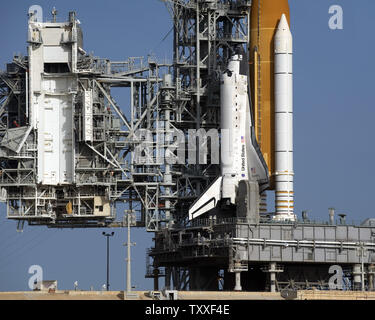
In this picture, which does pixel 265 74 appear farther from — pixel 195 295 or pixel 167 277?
pixel 195 295

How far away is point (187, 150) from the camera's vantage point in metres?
114

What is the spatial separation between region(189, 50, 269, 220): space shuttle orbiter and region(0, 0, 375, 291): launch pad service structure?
7cm

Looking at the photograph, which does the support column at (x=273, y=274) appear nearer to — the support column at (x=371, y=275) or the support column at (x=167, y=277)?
the support column at (x=371, y=275)

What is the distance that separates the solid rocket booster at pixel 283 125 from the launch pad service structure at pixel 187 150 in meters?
0.10

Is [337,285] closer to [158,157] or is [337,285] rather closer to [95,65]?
[158,157]

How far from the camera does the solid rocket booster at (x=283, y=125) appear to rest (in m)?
108

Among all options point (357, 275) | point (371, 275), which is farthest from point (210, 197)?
point (371, 275)

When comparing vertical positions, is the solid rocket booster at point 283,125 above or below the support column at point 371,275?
above

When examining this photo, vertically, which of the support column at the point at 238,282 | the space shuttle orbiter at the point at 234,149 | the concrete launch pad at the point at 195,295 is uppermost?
the space shuttle orbiter at the point at 234,149

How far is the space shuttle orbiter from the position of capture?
108 metres

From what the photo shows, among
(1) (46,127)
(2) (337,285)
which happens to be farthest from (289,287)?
(1) (46,127)

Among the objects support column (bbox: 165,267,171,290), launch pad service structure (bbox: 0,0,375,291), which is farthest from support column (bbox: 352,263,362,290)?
support column (bbox: 165,267,171,290)

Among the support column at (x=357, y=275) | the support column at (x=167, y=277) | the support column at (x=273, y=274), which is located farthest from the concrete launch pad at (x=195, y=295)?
the support column at (x=167, y=277)

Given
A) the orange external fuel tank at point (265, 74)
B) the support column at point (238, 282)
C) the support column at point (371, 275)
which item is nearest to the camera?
the support column at point (238, 282)
